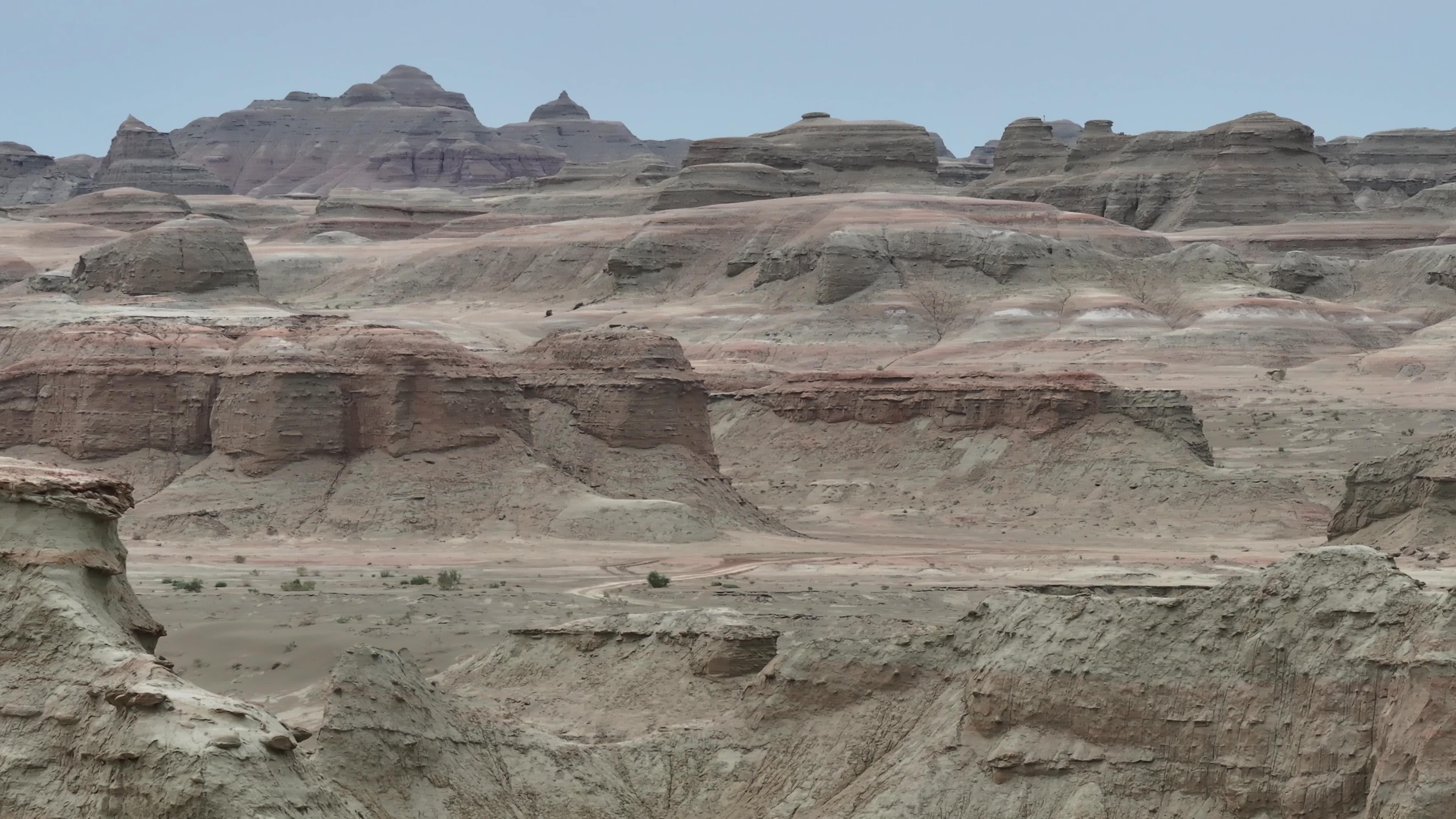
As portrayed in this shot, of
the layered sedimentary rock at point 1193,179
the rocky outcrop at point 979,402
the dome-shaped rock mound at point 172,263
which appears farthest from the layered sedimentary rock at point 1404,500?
the layered sedimentary rock at point 1193,179

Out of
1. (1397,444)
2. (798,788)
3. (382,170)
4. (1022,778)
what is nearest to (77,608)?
(798,788)

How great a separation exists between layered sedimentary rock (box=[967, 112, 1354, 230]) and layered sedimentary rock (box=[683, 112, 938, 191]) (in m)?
5.61

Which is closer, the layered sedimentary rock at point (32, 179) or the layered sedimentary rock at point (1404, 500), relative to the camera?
the layered sedimentary rock at point (1404, 500)

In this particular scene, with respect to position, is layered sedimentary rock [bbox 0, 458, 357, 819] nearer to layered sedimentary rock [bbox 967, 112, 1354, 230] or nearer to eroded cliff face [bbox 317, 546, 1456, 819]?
eroded cliff face [bbox 317, 546, 1456, 819]

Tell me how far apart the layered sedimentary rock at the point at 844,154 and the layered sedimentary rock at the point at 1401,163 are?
1531 inches

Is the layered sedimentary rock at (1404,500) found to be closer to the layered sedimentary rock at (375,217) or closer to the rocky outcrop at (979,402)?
the rocky outcrop at (979,402)

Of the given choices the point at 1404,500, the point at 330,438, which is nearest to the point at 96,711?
the point at 330,438

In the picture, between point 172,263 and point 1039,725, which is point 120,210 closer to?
point 172,263

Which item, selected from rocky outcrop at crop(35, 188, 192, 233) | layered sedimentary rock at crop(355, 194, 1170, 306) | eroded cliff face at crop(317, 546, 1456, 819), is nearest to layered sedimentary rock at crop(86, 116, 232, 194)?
rocky outcrop at crop(35, 188, 192, 233)

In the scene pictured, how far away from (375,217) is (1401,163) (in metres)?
68.0

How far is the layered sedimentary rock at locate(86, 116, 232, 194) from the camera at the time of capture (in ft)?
501

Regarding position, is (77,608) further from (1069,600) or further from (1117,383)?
(1117,383)

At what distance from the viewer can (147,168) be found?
6053 inches

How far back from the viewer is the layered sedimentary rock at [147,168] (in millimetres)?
→ 152750
